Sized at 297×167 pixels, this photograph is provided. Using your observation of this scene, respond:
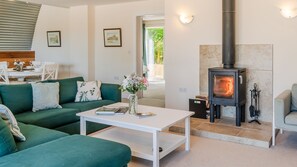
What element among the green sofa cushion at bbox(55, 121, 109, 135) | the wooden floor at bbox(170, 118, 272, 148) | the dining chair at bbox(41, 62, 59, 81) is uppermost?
the dining chair at bbox(41, 62, 59, 81)

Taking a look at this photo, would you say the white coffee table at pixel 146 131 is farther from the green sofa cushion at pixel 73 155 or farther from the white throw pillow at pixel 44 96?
the white throw pillow at pixel 44 96

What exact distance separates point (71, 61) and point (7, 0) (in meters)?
2.23

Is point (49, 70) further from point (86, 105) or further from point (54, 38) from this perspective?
point (86, 105)

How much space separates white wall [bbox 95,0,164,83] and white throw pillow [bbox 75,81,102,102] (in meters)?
2.48

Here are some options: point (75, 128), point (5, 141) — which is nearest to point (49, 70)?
point (75, 128)

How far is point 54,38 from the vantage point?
27.7ft

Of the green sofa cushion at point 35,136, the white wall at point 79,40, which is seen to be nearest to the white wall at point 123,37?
the white wall at point 79,40

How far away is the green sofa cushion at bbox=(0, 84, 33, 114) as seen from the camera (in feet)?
12.4

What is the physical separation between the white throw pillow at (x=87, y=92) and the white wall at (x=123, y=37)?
248 cm

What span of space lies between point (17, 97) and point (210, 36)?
328 centimetres

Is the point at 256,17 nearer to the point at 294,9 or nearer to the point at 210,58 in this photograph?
the point at 294,9

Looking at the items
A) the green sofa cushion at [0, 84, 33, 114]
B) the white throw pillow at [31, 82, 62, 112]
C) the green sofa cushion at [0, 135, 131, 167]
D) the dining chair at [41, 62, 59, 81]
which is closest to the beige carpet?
the green sofa cushion at [0, 135, 131, 167]

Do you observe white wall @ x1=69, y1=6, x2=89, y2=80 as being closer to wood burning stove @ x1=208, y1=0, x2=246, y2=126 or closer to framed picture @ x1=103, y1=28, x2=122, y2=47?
framed picture @ x1=103, y1=28, x2=122, y2=47

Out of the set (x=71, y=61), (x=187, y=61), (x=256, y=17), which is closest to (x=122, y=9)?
(x=71, y=61)
